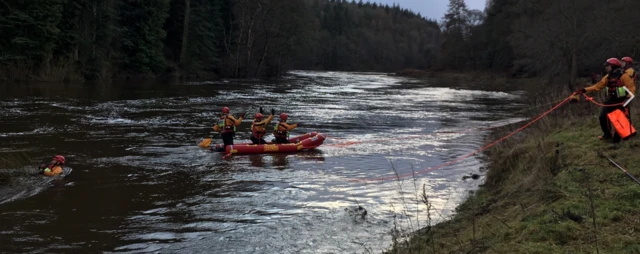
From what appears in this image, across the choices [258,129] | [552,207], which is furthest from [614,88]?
[258,129]

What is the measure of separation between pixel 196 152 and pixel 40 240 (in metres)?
6.73

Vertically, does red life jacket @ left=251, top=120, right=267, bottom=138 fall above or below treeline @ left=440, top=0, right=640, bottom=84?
below

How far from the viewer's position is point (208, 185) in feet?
32.0

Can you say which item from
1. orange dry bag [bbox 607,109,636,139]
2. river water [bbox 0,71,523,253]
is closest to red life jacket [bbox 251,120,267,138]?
river water [bbox 0,71,523,253]

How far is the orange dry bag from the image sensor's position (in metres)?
7.93

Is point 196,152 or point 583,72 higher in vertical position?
point 583,72

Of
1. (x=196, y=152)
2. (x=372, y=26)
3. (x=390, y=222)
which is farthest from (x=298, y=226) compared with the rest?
(x=372, y=26)

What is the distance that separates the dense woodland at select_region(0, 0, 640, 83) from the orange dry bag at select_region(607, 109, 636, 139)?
2127 centimetres

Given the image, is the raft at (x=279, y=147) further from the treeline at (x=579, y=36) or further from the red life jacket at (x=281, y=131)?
the treeline at (x=579, y=36)

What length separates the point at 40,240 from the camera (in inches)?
254

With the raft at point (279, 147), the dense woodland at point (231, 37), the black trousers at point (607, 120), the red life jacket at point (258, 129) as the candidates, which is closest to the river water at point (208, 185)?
the raft at point (279, 147)

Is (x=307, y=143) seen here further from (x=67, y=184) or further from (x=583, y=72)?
(x=583, y=72)

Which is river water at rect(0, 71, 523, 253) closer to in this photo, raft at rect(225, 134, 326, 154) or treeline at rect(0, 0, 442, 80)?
raft at rect(225, 134, 326, 154)

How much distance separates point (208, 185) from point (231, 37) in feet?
162
